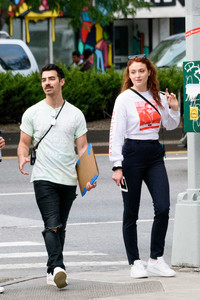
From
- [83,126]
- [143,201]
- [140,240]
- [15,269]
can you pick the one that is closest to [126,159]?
[83,126]

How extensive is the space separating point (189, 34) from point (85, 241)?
2985mm

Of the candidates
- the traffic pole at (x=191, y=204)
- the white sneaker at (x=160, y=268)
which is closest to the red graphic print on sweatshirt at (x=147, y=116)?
the traffic pole at (x=191, y=204)

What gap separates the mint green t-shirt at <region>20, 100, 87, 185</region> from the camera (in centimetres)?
739

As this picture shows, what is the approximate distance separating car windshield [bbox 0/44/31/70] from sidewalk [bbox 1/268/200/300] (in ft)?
53.3

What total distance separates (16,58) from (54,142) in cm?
1681

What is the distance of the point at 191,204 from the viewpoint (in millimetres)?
8109

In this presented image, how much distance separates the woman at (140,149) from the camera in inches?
300

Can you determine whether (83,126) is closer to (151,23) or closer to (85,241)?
(85,241)

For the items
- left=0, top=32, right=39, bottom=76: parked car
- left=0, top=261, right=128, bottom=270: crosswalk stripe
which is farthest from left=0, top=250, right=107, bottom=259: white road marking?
left=0, top=32, right=39, bottom=76: parked car

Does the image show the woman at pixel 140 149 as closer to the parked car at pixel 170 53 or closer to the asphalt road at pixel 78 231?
the asphalt road at pixel 78 231

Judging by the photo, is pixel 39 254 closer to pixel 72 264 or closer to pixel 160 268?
pixel 72 264

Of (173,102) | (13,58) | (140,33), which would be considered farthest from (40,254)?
(140,33)

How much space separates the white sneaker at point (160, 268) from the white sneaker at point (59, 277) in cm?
92

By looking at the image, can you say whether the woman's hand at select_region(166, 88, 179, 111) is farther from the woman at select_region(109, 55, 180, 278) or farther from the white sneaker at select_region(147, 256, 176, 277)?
the white sneaker at select_region(147, 256, 176, 277)
